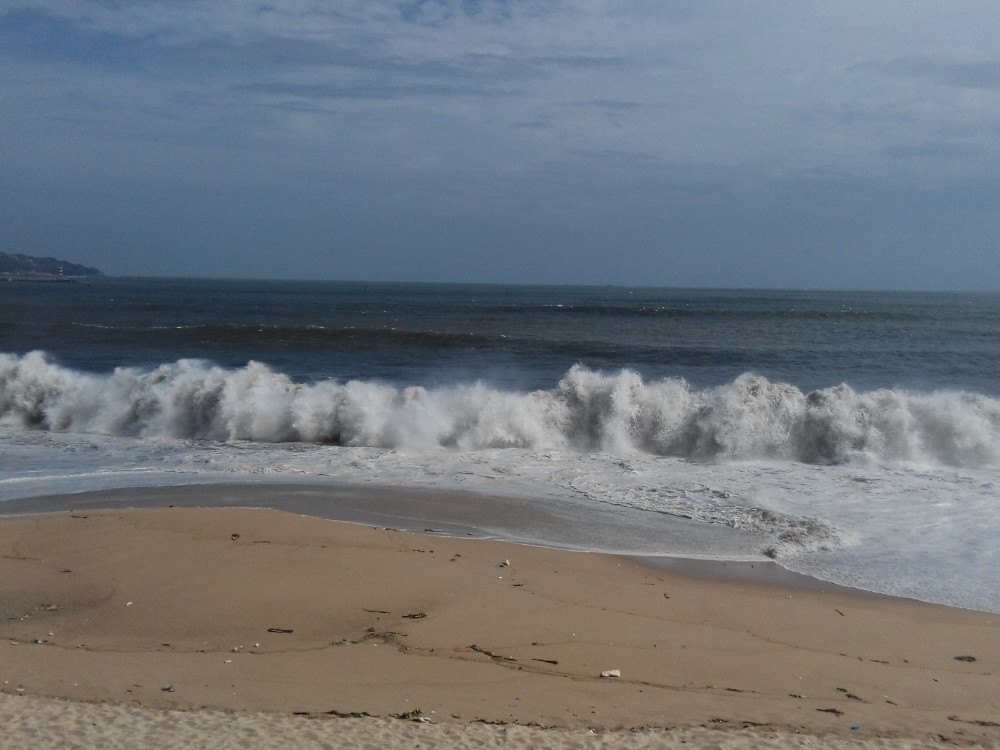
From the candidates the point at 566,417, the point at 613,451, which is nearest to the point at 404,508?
the point at 613,451

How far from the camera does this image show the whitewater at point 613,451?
8.32 metres

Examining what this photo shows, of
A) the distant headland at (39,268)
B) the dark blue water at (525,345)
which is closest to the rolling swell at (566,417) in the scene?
the dark blue water at (525,345)

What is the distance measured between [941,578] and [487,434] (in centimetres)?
747

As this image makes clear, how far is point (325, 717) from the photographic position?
4.30 metres

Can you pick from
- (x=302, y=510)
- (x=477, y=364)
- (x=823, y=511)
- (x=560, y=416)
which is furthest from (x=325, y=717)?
(x=477, y=364)

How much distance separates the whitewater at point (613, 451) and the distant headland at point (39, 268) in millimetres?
125540

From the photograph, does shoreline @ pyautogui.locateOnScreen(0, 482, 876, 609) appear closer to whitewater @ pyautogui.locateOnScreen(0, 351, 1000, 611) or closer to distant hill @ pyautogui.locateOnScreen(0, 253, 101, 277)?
whitewater @ pyautogui.locateOnScreen(0, 351, 1000, 611)

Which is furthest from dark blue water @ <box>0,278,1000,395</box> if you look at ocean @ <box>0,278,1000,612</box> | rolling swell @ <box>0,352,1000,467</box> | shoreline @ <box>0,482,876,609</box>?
shoreline @ <box>0,482,876,609</box>

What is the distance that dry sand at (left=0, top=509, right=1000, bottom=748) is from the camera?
4266 mm

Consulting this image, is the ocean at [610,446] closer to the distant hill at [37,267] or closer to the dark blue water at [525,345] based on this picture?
the dark blue water at [525,345]

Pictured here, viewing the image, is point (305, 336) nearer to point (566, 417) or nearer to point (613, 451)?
point (566, 417)

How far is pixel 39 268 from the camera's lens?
157 meters

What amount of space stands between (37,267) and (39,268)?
0.76 meters

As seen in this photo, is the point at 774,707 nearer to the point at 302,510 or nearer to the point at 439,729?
the point at 439,729
